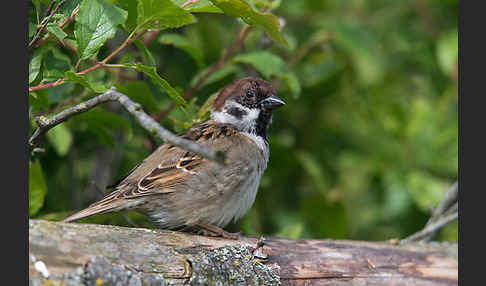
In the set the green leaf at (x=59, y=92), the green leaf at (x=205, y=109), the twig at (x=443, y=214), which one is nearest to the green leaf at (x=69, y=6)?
the green leaf at (x=59, y=92)

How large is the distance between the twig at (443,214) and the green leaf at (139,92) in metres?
1.69

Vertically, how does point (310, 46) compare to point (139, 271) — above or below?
above

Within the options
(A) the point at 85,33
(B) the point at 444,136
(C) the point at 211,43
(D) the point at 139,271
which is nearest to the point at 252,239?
(D) the point at 139,271

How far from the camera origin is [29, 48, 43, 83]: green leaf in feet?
7.41

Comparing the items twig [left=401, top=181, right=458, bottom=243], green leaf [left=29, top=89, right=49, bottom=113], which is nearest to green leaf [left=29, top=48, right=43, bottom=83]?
green leaf [left=29, top=89, right=49, bottom=113]

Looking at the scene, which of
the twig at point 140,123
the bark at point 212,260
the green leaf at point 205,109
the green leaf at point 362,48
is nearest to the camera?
the twig at point 140,123

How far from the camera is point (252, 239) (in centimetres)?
276

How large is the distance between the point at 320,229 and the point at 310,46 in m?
1.32

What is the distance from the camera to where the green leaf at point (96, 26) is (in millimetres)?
2178

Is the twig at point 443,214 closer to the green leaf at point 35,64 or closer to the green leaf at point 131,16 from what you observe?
the green leaf at point 131,16

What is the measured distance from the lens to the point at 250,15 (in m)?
2.28

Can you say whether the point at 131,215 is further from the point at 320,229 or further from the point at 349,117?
the point at 349,117

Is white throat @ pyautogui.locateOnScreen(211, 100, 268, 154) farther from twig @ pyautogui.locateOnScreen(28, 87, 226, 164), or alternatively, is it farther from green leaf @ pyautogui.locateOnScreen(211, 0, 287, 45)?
twig @ pyautogui.locateOnScreen(28, 87, 226, 164)

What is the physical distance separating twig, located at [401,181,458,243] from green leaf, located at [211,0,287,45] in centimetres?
156
